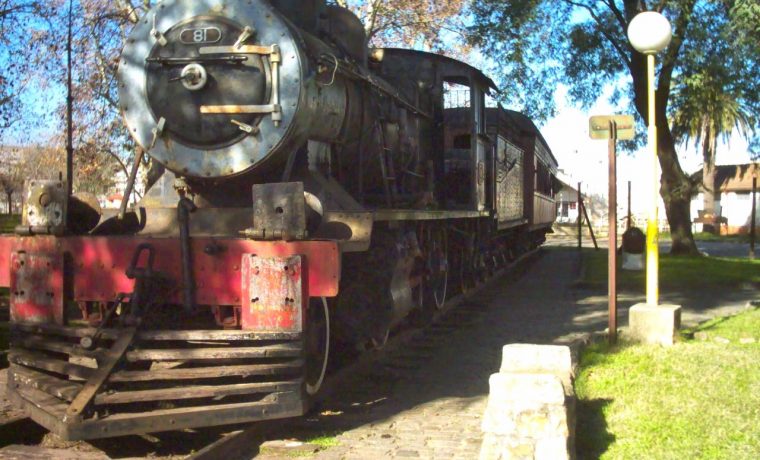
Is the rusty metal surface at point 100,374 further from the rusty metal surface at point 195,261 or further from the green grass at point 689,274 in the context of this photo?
the green grass at point 689,274

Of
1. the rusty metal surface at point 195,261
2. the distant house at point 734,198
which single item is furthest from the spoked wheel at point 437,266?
the distant house at point 734,198

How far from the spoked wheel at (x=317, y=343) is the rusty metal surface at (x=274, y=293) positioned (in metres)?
0.51

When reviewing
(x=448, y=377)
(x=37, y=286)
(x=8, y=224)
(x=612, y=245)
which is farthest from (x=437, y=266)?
(x=8, y=224)

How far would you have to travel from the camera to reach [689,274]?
1538 centimetres

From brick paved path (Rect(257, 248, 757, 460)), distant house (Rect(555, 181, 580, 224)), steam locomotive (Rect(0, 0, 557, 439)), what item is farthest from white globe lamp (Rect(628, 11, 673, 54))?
distant house (Rect(555, 181, 580, 224))

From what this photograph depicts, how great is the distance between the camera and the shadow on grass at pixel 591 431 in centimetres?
467

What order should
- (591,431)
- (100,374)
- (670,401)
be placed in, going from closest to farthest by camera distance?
(100,374) < (591,431) < (670,401)

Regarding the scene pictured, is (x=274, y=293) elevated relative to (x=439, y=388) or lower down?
elevated

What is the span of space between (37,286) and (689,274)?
13.0 m

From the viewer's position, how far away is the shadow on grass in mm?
4668

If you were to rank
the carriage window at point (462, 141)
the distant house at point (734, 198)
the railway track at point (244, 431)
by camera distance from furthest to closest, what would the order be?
1. the distant house at point (734, 198)
2. the carriage window at point (462, 141)
3. the railway track at point (244, 431)

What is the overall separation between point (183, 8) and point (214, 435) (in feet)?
9.88

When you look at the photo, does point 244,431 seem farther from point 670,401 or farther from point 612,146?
point 612,146

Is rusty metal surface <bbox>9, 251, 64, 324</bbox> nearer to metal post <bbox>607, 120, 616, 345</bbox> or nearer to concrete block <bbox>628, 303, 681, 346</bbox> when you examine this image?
metal post <bbox>607, 120, 616, 345</bbox>
